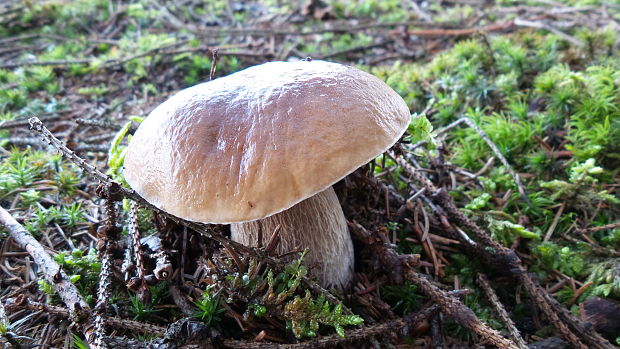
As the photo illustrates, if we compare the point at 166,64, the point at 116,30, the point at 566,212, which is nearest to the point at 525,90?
the point at 566,212

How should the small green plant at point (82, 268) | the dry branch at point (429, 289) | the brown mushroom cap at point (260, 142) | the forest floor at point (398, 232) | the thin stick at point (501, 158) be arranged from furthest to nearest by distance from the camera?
1. the thin stick at point (501, 158)
2. the small green plant at point (82, 268)
3. the forest floor at point (398, 232)
4. the dry branch at point (429, 289)
5. the brown mushroom cap at point (260, 142)

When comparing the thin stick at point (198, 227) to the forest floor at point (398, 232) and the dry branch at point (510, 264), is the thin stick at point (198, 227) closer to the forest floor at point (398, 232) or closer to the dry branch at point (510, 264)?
the forest floor at point (398, 232)

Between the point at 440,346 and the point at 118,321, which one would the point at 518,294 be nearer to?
the point at 440,346

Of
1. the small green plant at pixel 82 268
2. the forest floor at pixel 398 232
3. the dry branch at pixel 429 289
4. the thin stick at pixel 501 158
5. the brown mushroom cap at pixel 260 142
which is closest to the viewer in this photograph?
the brown mushroom cap at pixel 260 142

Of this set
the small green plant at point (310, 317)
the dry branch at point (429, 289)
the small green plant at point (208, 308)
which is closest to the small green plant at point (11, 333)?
the small green plant at point (208, 308)

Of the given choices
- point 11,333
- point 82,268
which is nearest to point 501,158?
point 82,268

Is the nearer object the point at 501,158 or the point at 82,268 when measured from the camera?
the point at 82,268

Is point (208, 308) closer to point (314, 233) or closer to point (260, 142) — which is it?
point (314, 233)
